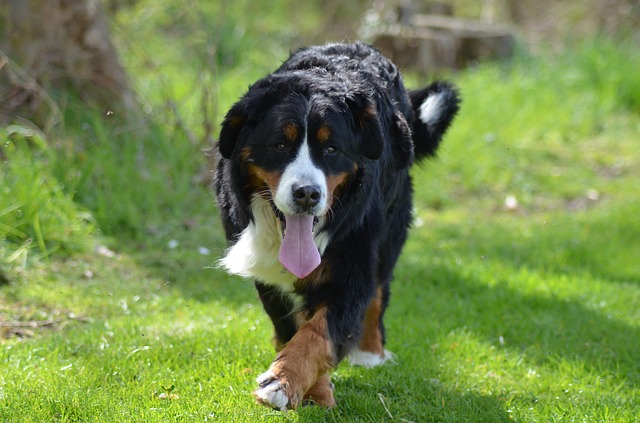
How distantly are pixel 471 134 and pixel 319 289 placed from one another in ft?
22.5

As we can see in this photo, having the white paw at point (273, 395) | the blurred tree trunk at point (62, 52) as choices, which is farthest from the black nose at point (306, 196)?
the blurred tree trunk at point (62, 52)

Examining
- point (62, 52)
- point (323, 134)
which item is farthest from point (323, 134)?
point (62, 52)

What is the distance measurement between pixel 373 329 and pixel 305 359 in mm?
1319

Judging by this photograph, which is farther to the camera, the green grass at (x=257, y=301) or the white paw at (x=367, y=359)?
the white paw at (x=367, y=359)

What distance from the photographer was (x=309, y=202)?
351cm


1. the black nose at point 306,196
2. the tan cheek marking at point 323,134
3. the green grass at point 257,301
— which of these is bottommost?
the green grass at point 257,301

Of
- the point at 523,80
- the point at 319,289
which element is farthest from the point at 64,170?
the point at 523,80

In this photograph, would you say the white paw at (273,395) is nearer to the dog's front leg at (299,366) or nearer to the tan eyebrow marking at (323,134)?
the dog's front leg at (299,366)

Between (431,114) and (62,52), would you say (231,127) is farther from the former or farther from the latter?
(62,52)

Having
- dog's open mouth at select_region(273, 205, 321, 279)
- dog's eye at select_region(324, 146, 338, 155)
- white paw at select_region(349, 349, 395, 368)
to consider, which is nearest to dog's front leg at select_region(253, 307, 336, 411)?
dog's open mouth at select_region(273, 205, 321, 279)

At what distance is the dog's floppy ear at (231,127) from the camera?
150 inches

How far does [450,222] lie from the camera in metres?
8.23

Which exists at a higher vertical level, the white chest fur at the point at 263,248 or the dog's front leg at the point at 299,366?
the white chest fur at the point at 263,248

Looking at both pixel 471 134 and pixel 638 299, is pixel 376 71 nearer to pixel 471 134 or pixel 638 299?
pixel 638 299
